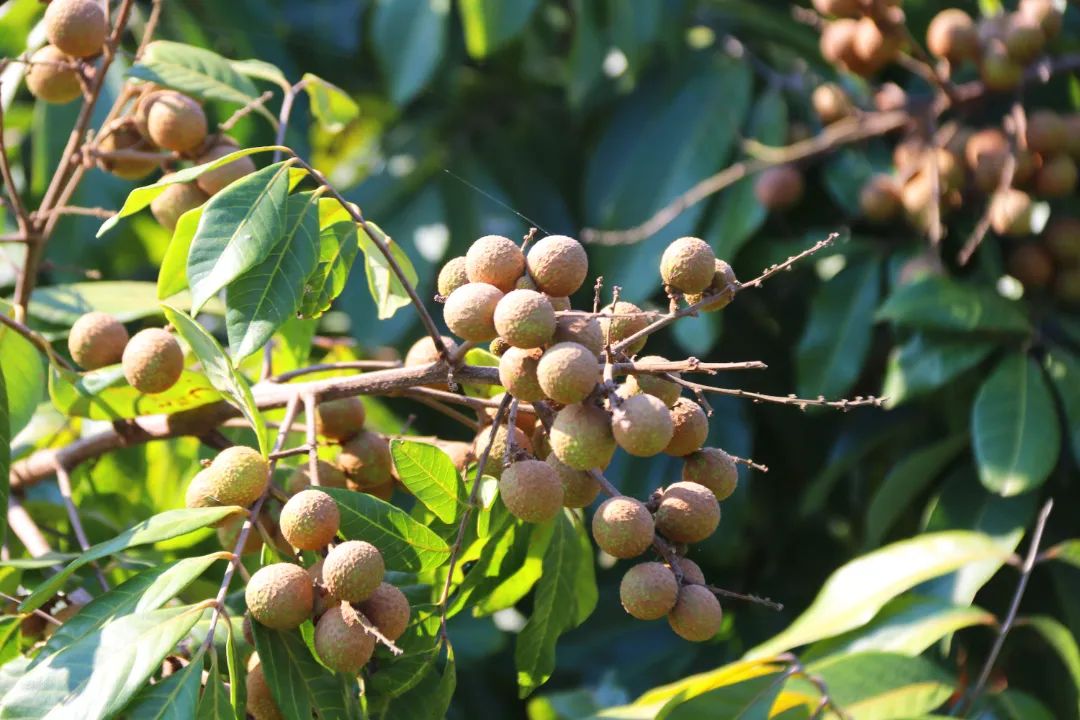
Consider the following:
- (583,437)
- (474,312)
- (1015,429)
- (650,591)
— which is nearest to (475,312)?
(474,312)

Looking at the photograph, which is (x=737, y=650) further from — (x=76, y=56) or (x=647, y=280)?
(x=76, y=56)

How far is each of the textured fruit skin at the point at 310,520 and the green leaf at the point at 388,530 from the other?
0.09 ft

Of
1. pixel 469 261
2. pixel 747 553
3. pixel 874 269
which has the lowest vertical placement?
pixel 747 553

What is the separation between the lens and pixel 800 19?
2078 mm

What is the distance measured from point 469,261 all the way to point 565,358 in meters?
0.14

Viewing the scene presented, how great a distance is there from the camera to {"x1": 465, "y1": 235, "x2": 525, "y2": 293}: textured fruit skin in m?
0.82

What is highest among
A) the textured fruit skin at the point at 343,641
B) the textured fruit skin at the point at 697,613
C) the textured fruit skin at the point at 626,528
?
the textured fruit skin at the point at 626,528

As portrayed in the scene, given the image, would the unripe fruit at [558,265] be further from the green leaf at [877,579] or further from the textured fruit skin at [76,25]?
the green leaf at [877,579]

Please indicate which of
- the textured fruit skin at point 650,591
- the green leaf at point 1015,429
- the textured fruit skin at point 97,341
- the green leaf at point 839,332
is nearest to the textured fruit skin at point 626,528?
the textured fruit skin at point 650,591

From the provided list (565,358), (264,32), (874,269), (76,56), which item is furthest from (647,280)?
(565,358)

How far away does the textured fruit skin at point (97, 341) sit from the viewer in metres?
1.03

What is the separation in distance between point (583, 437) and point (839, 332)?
3.60 ft

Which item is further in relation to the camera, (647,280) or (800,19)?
(800,19)

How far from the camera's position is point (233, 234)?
85 cm
